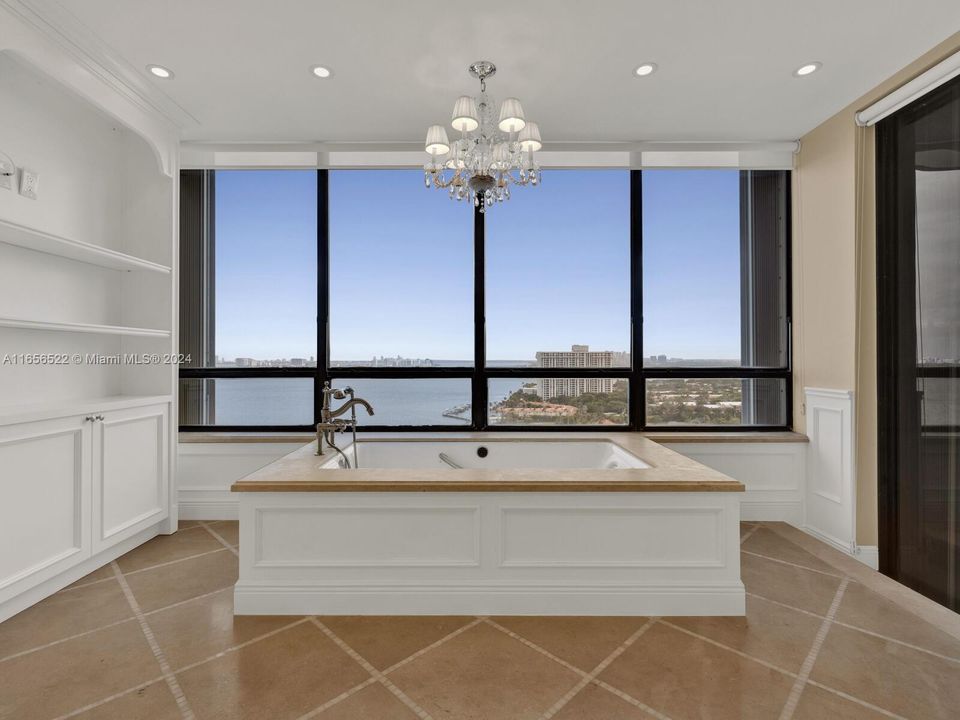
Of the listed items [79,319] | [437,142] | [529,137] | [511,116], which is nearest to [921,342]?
[529,137]

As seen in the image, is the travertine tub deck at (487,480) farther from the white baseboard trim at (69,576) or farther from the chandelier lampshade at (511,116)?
the chandelier lampshade at (511,116)

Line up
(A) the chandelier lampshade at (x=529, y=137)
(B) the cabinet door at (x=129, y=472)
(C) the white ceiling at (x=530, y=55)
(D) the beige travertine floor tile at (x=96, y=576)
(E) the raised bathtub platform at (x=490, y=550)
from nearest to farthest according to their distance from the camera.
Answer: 1. (E) the raised bathtub platform at (x=490, y=550)
2. (C) the white ceiling at (x=530, y=55)
3. (A) the chandelier lampshade at (x=529, y=137)
4. (D) the beige travertine floor tile at (x=96, y=576)
5. (B) the cabinet door at (x=129, y=472)

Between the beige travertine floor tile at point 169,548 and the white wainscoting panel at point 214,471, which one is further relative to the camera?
the white wainscoting panel at point 214,471

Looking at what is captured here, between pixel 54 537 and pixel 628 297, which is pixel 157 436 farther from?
pixel 628 297

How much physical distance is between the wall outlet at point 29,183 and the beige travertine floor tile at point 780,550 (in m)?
4.08

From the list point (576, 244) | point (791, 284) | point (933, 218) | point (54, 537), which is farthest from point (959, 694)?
point (54, 537)

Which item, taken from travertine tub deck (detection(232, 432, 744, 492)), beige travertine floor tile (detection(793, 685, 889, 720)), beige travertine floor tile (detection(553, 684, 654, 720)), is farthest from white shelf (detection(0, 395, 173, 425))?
beige travertine floor tile (detection(793, 685, 889, 720))

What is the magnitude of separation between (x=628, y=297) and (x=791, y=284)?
108 cm

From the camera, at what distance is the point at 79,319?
2.67 meters

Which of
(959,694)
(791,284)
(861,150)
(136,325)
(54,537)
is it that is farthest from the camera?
(791,284)

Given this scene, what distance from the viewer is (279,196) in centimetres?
343

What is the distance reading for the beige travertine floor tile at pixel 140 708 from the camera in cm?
141

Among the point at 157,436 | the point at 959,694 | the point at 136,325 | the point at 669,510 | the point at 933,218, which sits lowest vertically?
the point at 959,694

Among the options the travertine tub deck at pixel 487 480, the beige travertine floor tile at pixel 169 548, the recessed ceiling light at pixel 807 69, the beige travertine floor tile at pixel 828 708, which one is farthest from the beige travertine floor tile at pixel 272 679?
the recessed ceiling light at pixel 807 69
